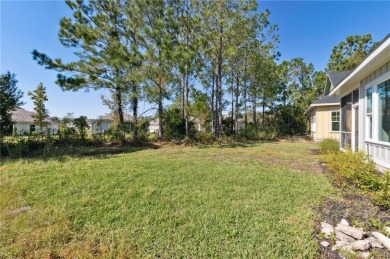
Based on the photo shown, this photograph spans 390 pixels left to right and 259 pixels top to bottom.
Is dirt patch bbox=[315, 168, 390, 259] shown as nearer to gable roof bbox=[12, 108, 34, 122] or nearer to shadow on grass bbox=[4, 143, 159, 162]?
shadow on grass bbox=[4, 143, 159, 162]

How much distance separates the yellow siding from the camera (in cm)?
1501

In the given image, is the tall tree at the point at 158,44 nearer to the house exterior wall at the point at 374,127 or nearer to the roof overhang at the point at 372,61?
the roof overhang at the point at 372,61

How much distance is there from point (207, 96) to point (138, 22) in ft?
27.1

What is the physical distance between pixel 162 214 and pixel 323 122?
1548 centimetres

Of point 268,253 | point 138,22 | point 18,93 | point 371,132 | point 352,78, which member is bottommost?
point 268,253

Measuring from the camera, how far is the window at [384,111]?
192 inches

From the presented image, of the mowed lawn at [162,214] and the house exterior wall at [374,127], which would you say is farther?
the house exterior wall at [374,127]

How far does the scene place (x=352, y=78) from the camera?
21.2 ft

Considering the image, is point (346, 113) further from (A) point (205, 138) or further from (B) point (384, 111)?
(A) point (205, 138)

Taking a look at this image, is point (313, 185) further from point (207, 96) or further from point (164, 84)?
point (207, 96)

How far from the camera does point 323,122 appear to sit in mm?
15328

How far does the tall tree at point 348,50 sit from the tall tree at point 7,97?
99.6 feet

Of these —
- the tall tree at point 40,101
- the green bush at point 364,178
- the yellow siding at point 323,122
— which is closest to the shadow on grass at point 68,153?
the green bush at point 364,178

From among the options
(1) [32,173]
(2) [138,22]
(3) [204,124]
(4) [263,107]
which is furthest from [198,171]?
(4) [263,107]
